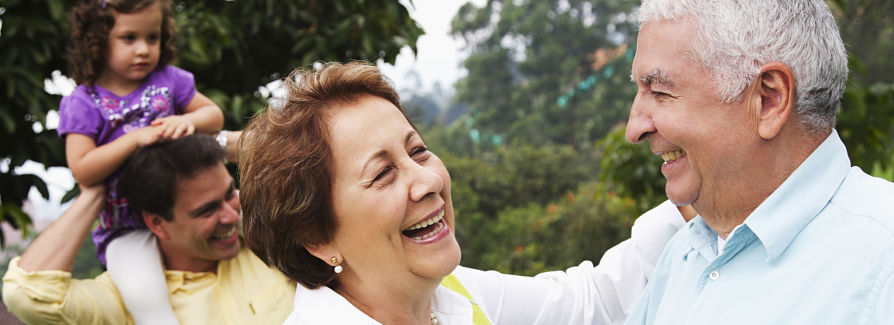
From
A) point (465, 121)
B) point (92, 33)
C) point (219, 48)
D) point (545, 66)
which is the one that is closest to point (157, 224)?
point (92, 33)

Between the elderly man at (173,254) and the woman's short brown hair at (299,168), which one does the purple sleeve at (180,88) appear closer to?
the elderly man at (173,254)

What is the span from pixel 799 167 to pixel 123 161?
221 centimetres

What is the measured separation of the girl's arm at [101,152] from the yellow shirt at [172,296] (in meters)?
0.37

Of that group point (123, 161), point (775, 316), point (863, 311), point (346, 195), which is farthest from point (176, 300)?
point (863, 311)

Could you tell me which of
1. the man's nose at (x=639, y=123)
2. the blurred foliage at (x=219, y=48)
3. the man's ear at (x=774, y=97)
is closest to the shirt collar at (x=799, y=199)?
the man's ear at (x=774, y=97)

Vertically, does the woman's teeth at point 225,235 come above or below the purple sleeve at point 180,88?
below

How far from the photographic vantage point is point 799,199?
1.44m

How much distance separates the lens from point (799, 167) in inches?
57.1

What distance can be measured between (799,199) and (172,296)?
6.72 ft

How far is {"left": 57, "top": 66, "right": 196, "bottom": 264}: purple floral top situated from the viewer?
2598 mm

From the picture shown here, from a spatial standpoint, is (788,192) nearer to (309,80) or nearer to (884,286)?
(884,286)

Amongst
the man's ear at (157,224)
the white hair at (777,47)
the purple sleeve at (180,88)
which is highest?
the white hair at (777,47)

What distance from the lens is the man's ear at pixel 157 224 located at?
265 centimetres

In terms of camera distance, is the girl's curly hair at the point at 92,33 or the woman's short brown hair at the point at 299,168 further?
the girl's curly hair at the point at 92,33
